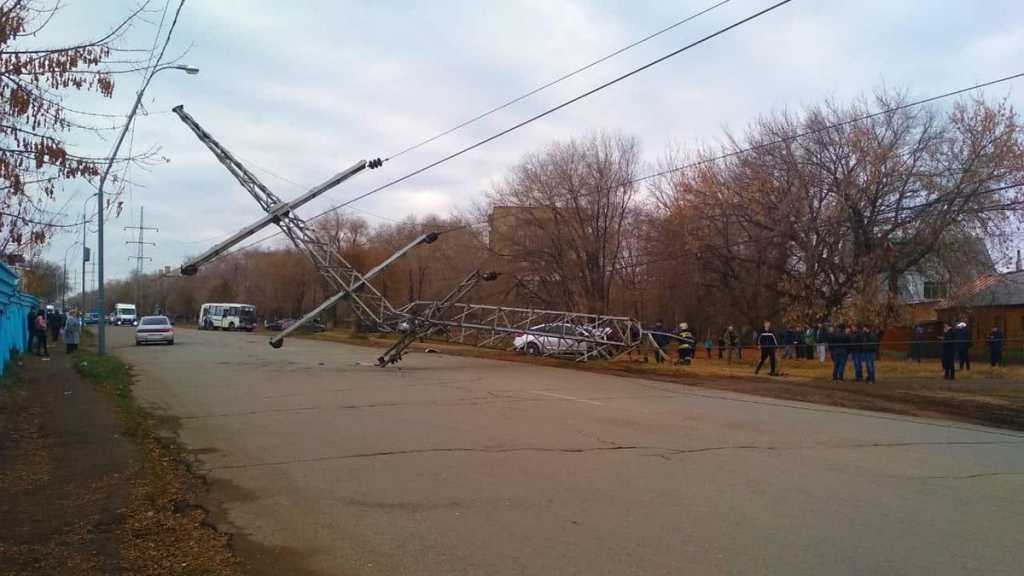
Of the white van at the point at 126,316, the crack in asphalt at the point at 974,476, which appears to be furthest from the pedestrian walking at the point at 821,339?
the white van at the point at 126,316

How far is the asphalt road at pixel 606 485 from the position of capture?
19.2ft

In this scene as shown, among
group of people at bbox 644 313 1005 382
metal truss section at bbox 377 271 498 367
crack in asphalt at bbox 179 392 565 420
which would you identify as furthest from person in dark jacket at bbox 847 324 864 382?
metal truss section at bbox 377 271 498 367

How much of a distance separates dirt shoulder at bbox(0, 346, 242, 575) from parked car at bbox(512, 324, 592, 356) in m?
15.9

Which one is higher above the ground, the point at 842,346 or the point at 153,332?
the point at 842,346

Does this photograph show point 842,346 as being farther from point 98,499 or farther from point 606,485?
point 98,499

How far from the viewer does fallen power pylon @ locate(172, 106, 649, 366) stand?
2662 centimetres

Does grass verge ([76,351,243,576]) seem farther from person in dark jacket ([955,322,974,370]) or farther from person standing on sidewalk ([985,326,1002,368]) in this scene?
person standing on sidewalk ([985,326,1002,368])

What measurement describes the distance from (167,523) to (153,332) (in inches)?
1499

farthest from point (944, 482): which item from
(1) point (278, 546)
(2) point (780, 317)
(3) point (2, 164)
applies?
(2) point (780, 317)

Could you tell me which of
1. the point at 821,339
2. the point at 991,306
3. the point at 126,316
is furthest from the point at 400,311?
the point at 126,316

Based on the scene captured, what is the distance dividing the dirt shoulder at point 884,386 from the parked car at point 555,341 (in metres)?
0.56

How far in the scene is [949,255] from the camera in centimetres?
3136

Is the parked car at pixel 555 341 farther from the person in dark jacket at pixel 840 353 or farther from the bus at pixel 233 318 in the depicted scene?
the bus at pixel 233 318

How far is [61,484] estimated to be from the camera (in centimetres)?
781
